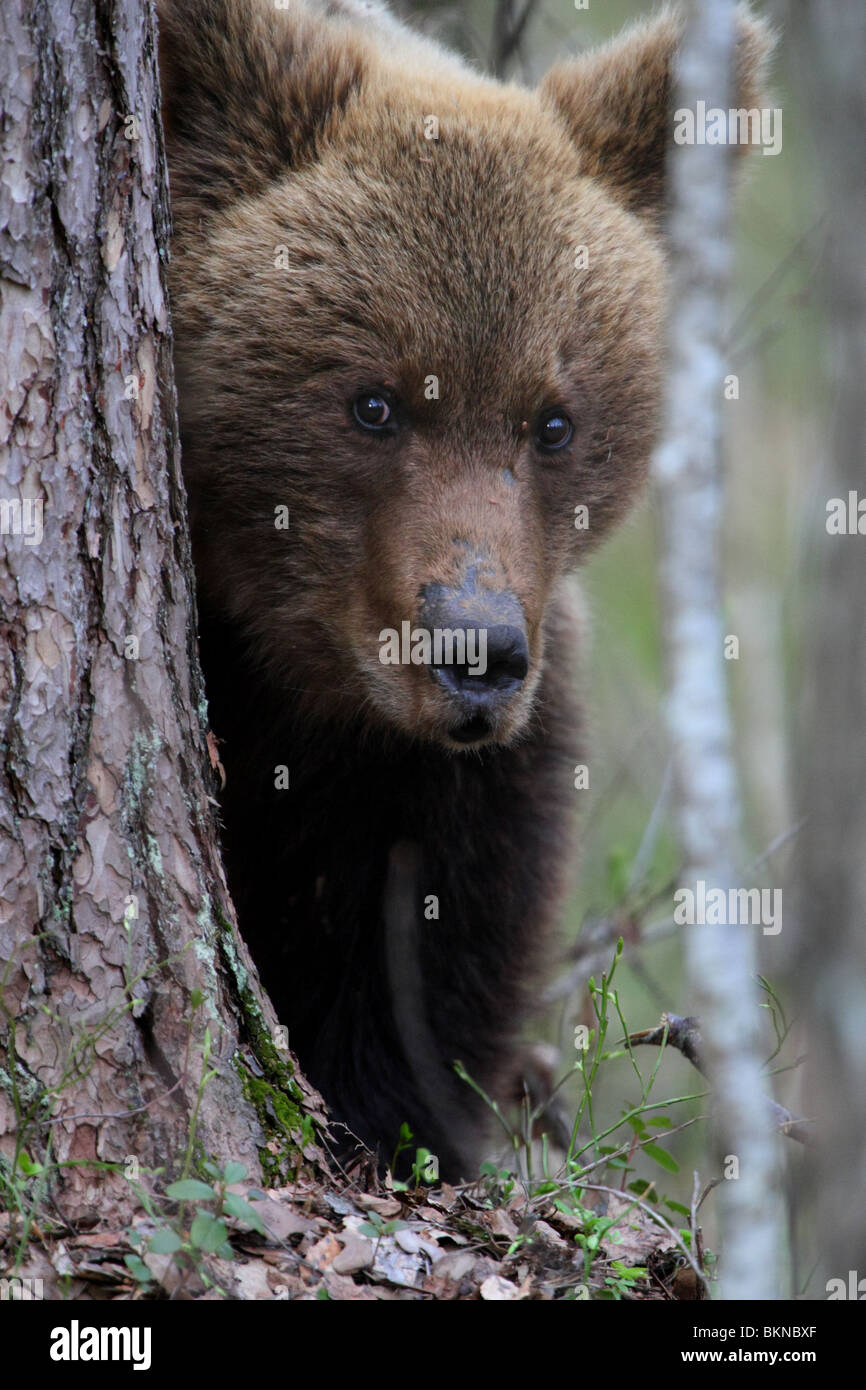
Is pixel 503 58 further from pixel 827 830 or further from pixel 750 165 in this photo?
pixel 827 830

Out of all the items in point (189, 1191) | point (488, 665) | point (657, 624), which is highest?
point (657, 624)

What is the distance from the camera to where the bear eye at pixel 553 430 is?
4.79 metres

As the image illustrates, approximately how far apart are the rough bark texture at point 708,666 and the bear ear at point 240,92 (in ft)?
4.56

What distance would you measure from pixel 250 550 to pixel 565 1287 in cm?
246

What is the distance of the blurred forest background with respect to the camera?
7.30 metres

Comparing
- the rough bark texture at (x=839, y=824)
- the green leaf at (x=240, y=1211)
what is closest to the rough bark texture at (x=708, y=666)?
the rough bark texture at (x=839, y=824)

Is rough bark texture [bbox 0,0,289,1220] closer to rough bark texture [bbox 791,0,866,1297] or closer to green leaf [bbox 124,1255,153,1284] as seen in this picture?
green leaf [bbox 124,1255,153,1284]

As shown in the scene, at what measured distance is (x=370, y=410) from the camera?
14.9 ft

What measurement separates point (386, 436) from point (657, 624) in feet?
9.94

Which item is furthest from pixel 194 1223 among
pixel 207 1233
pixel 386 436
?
pixel 386 436

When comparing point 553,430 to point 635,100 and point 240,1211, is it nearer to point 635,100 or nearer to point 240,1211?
point 635,100

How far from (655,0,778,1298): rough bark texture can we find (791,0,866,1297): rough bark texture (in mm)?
166

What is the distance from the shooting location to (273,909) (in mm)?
5445
